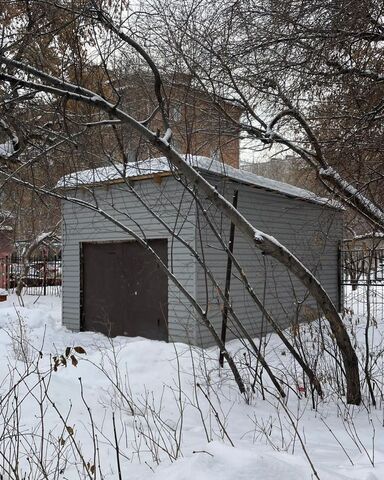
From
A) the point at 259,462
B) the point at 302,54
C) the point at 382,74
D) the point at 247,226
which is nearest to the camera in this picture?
the point at 259,462

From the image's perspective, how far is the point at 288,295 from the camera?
36.3ft

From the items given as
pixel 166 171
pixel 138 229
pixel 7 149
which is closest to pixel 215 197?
pixel 166 171

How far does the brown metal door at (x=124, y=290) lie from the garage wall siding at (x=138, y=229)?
21 cm

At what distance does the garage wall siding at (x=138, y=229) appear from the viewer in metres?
8.77

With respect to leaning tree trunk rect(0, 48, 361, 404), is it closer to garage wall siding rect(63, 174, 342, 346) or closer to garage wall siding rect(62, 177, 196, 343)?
garage wall siding rect(62, 177, 196, 343)

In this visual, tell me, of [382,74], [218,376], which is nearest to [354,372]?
[218,376]

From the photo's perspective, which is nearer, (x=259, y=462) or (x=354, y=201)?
(x=259, y=462)

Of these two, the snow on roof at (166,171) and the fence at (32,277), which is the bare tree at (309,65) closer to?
the snow on roof at (166,171)

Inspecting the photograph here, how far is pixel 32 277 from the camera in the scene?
22.3 metres

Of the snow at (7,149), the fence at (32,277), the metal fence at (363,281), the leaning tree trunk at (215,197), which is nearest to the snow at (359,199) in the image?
the metal fence at (363,281)

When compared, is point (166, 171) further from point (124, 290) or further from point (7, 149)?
point (124, 290)

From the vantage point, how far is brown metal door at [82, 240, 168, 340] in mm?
9453

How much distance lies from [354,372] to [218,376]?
1.76m

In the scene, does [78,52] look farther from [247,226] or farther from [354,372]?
[354,372]
